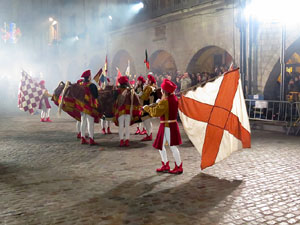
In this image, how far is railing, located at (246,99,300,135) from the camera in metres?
12.0

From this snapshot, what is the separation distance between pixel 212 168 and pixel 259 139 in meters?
4.16

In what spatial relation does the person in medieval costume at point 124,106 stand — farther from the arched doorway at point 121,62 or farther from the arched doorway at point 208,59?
the arched doorway at point 121,62

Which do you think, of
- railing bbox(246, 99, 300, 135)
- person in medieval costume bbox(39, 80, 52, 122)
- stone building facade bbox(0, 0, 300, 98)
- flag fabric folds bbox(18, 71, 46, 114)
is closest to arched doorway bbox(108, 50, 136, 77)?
stone building facade bbox(0, 0, 300, 98)

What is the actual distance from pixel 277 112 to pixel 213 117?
7.52 metres

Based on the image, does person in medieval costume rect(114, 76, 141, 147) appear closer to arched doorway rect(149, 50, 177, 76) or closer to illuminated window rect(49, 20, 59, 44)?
arched doorway rect(149, 50, 177, 76)

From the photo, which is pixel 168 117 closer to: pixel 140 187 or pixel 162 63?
pixel 140 187

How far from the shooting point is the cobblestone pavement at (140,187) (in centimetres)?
466

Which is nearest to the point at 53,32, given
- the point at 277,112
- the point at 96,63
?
the point at 96,63

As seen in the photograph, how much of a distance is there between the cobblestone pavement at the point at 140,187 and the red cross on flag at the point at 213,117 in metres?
0.50

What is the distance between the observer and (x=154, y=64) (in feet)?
78.9

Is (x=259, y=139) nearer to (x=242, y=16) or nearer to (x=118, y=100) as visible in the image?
(x=118, y=100)

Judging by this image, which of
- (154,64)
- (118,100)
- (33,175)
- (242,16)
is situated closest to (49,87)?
(154,64)

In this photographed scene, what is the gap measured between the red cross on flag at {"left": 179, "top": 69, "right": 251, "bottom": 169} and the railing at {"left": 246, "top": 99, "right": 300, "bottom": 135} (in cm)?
589

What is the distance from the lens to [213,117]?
22.0 ft
